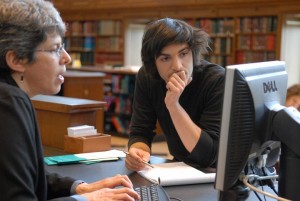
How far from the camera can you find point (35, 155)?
1096mm

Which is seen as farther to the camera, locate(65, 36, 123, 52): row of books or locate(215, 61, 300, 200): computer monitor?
locate(65, 36, 123, 52): row of books

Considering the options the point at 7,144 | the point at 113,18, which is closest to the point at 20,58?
the point at 7,144

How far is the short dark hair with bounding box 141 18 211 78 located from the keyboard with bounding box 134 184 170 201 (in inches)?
23.9

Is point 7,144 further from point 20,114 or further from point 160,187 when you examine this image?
point 160,187

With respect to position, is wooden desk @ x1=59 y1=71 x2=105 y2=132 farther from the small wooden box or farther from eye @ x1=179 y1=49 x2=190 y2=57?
eye @ x1=179 y1=49 x2=190 y2=57

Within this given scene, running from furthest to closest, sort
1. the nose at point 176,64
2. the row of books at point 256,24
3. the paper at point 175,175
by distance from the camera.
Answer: the row of books at point 256,24
the nose at point 176,64
the paper at point 175,175

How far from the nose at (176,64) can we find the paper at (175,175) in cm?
40

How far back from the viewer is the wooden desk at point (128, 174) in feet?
4.96

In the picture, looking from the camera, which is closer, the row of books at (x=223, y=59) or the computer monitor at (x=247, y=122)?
the computer monitor at (x=247, y=122)

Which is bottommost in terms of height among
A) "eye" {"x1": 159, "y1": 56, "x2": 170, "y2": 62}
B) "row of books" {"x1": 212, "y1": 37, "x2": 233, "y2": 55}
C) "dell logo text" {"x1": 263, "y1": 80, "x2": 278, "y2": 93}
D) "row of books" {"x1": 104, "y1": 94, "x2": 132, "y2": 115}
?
"row of books" {"x1": 104, "y1": 94, "x2": 132, "y2": 115}

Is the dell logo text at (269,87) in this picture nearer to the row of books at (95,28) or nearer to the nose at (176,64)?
the nose at (176,64)

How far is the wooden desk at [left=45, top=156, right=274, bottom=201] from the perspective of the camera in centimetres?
151

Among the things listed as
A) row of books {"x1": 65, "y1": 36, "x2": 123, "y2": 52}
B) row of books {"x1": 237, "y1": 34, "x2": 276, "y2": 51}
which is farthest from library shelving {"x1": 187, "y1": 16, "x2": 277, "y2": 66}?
row of books {"x1": 65, "y1": 36, "x2": 123, "y2": 52}

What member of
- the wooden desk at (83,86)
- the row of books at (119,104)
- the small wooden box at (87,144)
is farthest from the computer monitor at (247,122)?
the row of books at (119,104)
